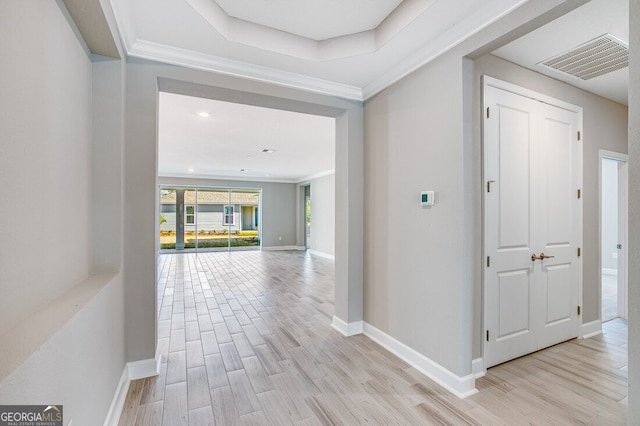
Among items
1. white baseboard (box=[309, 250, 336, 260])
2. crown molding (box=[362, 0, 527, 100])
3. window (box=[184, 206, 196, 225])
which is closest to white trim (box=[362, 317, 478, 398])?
crown molding (box=[362, 0, 527, 100])

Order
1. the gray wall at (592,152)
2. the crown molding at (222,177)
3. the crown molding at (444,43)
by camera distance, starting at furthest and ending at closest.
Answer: the crown molding at (222,177) < the gray wall at (592,152) < the crown molding at (444,43)

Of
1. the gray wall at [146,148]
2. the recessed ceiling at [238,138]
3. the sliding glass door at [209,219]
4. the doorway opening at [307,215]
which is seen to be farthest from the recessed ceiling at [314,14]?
the doorway opening at [307,215]

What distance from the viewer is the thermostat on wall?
2.32 m

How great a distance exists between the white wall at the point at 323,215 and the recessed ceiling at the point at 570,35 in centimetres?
652

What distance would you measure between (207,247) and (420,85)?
1012 cm

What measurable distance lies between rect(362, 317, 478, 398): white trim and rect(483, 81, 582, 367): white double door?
41 cm

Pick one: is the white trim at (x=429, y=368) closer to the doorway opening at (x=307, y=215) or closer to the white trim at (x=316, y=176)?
the white trim at (x=316, y=176)

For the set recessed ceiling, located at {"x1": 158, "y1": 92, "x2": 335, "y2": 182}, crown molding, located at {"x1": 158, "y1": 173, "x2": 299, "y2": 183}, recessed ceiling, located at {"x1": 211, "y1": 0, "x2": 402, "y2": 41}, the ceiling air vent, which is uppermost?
recessed ceiling, located at {"x1": 211, "y1": 0, "x2": 402, "y2": 41}

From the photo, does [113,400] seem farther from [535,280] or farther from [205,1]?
[535,280]

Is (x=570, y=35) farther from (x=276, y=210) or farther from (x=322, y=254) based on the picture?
(x=276, y=210)

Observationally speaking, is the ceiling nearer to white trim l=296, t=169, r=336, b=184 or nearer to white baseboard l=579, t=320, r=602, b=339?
white baseboard l=579, t=320, r=602, b=339

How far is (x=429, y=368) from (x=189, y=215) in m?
9.86

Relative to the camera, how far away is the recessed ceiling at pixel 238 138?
395cm

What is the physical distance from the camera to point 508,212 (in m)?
2.49
